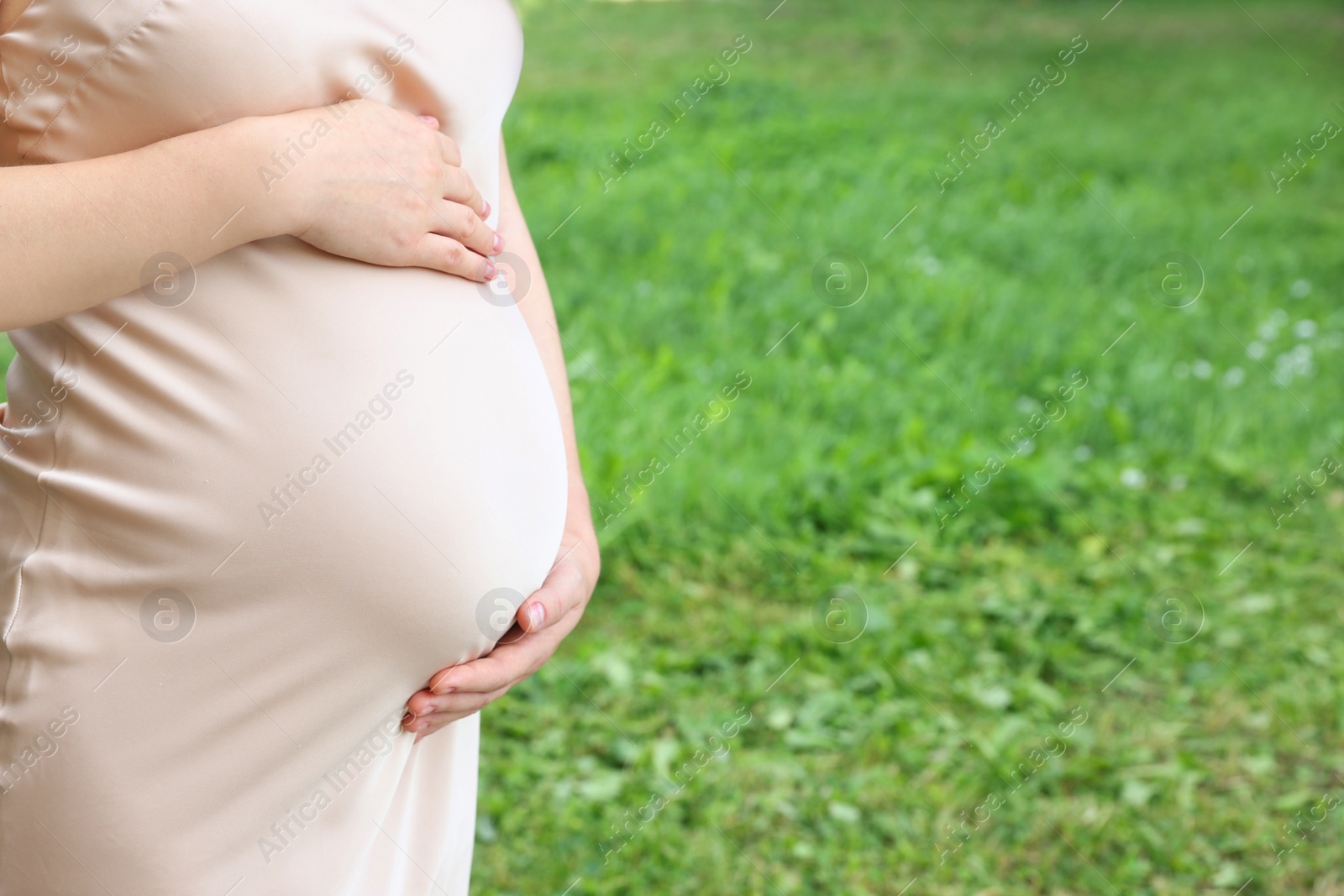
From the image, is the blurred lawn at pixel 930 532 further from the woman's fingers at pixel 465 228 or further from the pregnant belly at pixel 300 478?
the woman's fingers at pixel 465 228

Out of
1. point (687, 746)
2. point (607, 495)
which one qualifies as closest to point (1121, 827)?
point (687, 746)

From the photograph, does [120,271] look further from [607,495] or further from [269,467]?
[607,495]

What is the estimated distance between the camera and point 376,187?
1070 millimetres

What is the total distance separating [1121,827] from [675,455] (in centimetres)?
178

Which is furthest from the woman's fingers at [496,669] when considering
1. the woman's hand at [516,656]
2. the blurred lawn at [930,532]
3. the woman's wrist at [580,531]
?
the blurred lawn at [930,532]

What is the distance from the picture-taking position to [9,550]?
1059mm

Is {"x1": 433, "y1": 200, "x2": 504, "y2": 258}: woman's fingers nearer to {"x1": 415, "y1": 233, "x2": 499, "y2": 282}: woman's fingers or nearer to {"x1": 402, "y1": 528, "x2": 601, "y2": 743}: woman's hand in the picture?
{"x1": 415, "y1": 233, "x2": 499, "y2": 282}: woman's fingers

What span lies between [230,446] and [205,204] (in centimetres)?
22

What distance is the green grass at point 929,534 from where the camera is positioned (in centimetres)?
260

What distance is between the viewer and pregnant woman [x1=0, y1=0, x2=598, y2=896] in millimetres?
976

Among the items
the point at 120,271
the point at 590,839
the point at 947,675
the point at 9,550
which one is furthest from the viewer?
the point at 947,675

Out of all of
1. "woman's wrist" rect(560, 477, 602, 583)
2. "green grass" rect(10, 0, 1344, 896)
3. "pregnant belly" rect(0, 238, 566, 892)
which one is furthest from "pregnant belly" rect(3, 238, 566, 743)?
"green grass" rect(10, 0, 1344, 896)

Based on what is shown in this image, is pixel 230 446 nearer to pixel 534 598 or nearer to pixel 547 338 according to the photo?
pixel 534 598

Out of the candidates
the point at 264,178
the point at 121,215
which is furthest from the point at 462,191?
the point at 121,215
